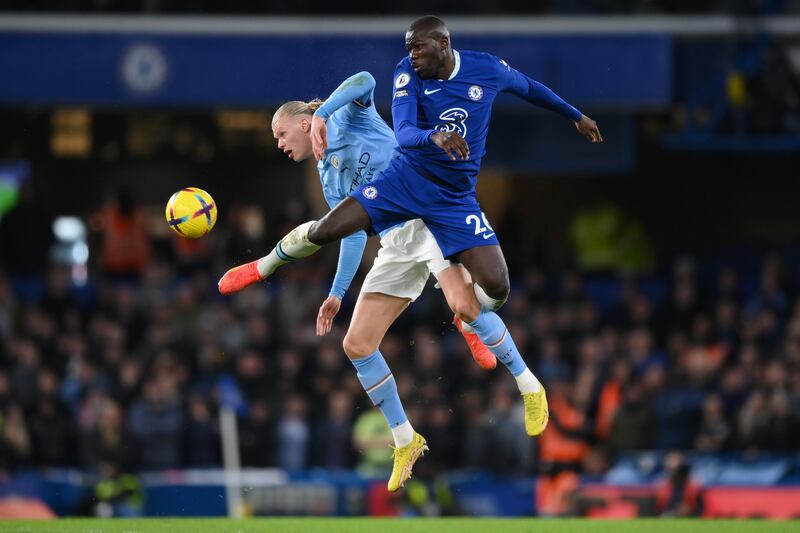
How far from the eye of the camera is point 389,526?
1062cm

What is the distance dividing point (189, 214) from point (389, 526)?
8.36ft

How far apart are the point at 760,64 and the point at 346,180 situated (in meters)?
9.22

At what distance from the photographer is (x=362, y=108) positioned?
10.0 m

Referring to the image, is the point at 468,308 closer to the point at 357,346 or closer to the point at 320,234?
the point at 357,346

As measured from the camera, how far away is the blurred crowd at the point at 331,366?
50.9ft

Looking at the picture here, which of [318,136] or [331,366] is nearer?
[318,136]

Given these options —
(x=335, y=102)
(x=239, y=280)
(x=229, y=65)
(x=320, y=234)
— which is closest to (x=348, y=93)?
(x=335, y=102)

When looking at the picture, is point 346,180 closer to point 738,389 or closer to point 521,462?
point 521,462

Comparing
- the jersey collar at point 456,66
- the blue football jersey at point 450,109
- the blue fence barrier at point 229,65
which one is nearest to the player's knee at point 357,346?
the blue football jersey at point 450,109

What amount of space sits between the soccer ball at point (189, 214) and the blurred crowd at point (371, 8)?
28.9 feet

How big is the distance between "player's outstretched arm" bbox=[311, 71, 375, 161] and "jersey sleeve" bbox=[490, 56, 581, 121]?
85 centimetres

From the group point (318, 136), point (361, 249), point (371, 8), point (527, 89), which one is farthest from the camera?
point (371, 8)

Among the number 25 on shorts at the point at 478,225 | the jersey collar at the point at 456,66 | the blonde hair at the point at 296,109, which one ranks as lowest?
the number 25 on shorts at the point at 478,225

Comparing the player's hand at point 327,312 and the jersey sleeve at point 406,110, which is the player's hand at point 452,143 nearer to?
the jersey sleeve at point 406,110
